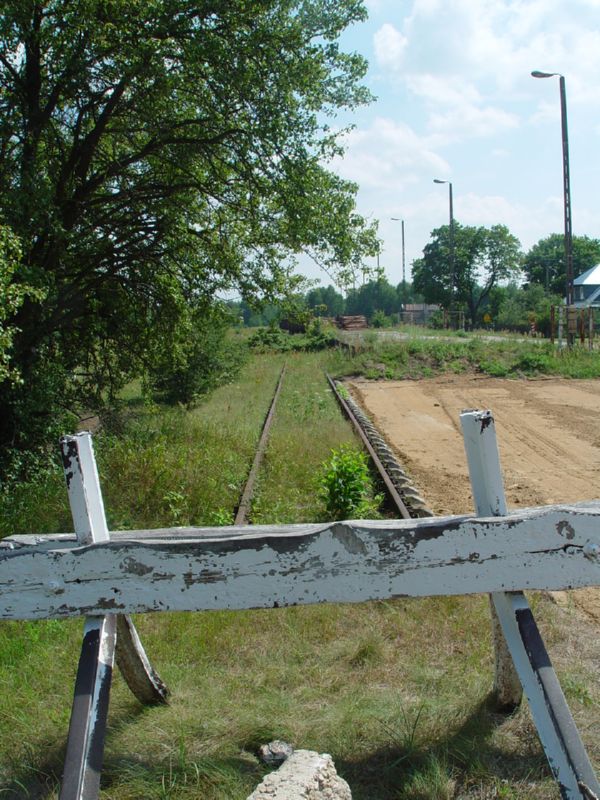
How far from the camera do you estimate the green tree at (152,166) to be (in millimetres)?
8906

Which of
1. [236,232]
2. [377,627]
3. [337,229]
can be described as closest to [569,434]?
[337,229]

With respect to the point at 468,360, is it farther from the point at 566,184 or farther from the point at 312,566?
the point at 312,566

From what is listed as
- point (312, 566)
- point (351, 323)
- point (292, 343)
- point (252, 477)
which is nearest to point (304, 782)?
point (312, 566)

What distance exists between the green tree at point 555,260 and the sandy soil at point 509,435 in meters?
75.9

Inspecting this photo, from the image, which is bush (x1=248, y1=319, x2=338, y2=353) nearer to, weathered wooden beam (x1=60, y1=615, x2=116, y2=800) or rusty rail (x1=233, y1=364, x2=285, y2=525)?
rusty rail (x1=233, y1=364, x2=285, y2=525)

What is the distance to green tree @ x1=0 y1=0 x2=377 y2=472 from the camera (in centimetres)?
891

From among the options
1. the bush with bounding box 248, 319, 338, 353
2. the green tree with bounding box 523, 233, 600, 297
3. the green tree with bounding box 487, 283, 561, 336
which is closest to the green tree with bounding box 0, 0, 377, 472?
the bush with bounding box 248, 319, 338, 353

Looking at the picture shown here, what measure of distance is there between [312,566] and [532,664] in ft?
2.54

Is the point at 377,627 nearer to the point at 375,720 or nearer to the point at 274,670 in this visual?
the point at 274,670

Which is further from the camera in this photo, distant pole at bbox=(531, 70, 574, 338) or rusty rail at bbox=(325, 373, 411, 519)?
distant pole at bbox=(531, 70, 574, 338)

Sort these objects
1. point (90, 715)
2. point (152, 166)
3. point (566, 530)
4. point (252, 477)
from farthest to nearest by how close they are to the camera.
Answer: point (152, 166)
point (252, 477)
point (566, 530)
point (90, 715)

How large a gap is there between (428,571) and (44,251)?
8.59m

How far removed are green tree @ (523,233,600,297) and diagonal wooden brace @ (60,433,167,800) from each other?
96073 mm

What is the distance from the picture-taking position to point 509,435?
13.7 meters
